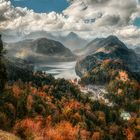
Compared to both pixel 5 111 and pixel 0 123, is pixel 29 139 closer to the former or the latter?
pixel 0 123

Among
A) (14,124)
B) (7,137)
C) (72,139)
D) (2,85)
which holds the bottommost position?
(72,139)

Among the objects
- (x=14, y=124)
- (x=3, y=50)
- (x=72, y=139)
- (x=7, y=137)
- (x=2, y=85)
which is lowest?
(x=72, y=139)

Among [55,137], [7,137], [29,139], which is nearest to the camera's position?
[7,137]

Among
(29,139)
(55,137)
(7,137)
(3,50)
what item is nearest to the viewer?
(7,137)

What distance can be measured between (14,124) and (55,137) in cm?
2338

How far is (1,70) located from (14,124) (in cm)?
7898

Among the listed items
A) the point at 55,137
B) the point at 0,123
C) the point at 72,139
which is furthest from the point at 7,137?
the point at 72,139

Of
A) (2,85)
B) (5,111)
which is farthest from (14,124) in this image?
(2,85)

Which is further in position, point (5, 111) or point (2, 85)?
point (5, 111)

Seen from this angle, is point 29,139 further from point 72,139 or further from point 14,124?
point 72,139

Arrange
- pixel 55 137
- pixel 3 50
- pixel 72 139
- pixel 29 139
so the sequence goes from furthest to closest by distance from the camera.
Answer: pixel 72 139 → pixel 55 137 → pixel 3 50 → pixel 29 139

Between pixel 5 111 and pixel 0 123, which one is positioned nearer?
pixel 0 123

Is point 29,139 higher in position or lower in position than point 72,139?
higher

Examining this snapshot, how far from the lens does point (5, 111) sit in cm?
19162
